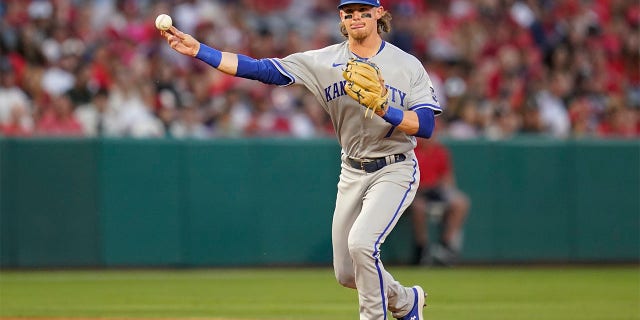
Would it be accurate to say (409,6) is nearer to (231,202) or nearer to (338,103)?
(231,202)

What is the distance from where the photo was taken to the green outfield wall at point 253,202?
12859mm

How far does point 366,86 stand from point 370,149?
0.56 metres

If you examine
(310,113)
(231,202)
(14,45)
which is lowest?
(231,202)

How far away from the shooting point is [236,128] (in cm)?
1386

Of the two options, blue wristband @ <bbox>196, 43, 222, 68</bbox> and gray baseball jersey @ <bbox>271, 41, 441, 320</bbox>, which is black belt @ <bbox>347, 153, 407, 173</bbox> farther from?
blue wristband @ <bbox>196, 43, 222, 68</bbox>

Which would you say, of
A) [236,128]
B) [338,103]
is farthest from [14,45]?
[338,103]

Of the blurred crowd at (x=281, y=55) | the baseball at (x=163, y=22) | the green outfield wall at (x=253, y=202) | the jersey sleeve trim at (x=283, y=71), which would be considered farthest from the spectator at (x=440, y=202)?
→ the baseball at (x=163, y=22)

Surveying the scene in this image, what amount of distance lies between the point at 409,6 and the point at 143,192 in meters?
5.62

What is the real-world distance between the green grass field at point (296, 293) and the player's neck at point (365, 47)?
2594 mm

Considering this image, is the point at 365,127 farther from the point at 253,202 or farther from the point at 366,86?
the point at 253,202

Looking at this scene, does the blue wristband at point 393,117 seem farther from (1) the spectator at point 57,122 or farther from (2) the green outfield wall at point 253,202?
(1) the spectator at point 57,122

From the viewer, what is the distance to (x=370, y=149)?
648 centimetres

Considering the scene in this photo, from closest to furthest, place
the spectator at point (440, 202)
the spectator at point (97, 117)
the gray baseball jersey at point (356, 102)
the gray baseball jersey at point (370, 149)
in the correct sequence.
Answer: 1. the gray baseball jersey at point (370, 149)
2. the gray baseball jersey at point (356, 102)
3. the spectator at point (97, 117)
4. the spectator at point (440, 202)

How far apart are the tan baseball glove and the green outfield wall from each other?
24.0 feet
